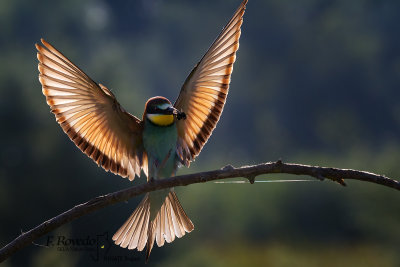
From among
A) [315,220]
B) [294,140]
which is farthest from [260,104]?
[315,220]

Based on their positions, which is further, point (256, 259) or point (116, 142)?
point (256, 259)

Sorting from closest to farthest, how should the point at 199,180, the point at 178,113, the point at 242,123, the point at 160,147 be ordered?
1. the point at 199,180
2. the point at 178,113
3. the point at 160,147
4. the point at 242,123

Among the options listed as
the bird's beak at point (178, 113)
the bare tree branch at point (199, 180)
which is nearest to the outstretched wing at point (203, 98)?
the bird's beak at point (178, 113)

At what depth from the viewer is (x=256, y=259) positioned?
949cm

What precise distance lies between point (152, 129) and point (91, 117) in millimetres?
209

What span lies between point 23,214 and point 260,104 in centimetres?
2164

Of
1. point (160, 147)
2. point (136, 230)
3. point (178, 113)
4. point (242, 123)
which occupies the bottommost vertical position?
point (242, 123)

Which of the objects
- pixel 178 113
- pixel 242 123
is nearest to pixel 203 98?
pixel 178 113

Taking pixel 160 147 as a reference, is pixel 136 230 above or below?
below

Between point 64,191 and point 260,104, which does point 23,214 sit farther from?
point 260,104

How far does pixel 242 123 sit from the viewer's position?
2806 cm

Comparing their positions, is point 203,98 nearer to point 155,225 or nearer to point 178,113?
point 178,113

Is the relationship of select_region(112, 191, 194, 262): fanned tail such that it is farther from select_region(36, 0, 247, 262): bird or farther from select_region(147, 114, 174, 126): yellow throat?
select_region(147, 114, 174, 126): yellow throat

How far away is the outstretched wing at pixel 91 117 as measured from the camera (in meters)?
2.07
